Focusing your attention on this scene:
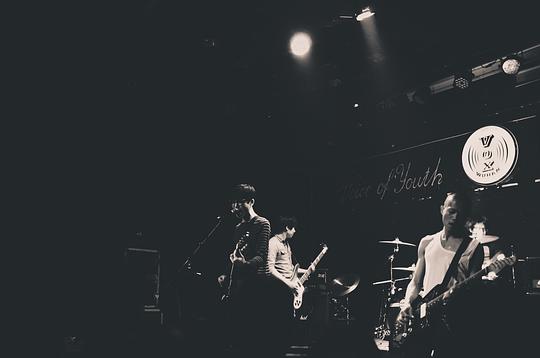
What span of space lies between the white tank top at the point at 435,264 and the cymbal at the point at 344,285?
136 inches

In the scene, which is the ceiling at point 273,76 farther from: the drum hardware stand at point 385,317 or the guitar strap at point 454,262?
the guitar strap at point 454,262

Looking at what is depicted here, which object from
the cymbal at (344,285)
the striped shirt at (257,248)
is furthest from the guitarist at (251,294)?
the cymbal at (344,285)

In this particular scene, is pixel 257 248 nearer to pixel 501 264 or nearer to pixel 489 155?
pixel 501 264

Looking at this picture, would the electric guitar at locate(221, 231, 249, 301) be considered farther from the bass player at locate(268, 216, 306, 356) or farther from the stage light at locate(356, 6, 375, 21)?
the stage light at locate(356, 6, 375, 21)

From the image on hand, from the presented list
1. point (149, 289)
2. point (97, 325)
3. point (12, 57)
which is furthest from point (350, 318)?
point (12, 57)

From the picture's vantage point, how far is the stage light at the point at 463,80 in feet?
21.4

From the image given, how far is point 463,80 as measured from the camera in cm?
657

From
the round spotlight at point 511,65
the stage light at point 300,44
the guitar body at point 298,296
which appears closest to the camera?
the round spotlight at point 511,65

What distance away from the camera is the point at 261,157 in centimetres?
887

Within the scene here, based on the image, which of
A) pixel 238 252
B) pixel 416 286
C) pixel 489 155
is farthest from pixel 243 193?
pixel 489 155

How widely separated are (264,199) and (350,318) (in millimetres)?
2458

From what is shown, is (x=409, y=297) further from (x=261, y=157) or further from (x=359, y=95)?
(x=261, y=157)

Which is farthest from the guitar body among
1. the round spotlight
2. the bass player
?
the round spotlight

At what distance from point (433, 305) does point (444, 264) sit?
33 cm
